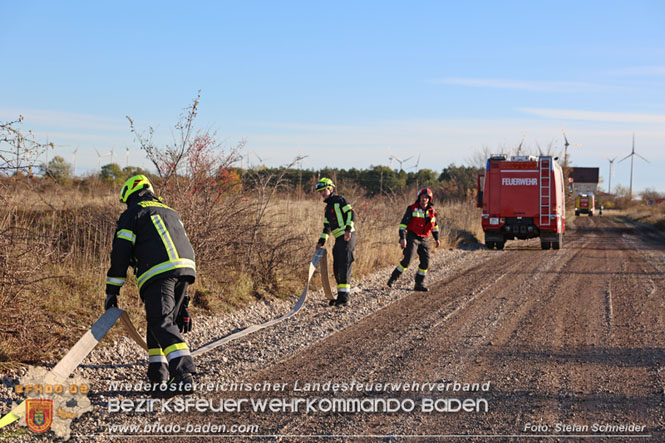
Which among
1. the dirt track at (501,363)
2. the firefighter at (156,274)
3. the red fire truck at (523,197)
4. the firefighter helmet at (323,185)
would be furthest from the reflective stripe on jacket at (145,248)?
the red fire truck at (523,197)

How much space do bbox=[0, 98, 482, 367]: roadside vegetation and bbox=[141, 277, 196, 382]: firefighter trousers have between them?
4.48ft

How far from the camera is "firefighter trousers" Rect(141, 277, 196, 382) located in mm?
5016

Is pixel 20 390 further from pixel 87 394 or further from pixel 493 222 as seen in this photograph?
pixel 493 222

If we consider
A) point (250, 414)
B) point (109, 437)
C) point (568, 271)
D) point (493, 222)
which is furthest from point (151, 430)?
point (493, 222)

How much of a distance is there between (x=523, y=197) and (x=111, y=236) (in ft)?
45.3

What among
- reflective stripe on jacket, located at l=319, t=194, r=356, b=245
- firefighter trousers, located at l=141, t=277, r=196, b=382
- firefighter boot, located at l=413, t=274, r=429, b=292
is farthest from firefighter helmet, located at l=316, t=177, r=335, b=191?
firefighter trousers, located at l=141, t=277, r=196, b=382

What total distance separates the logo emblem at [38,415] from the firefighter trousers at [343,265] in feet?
17.9

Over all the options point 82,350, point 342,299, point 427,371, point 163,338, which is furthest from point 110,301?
point 342,299

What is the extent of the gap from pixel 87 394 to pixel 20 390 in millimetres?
536

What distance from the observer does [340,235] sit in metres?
9.56

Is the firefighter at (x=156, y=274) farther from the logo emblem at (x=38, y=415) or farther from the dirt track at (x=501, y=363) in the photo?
the logo emblem at (x=38, y=415)

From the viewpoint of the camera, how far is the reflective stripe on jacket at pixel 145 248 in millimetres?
5109

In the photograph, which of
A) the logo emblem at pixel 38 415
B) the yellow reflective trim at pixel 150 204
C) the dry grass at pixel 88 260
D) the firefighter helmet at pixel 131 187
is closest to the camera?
the logo emblem at pixel 38 415

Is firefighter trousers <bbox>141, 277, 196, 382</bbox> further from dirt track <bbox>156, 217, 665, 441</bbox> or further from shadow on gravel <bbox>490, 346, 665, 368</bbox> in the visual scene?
shadow on gravel <bbox>490, 346, 665, 368</bbox>
